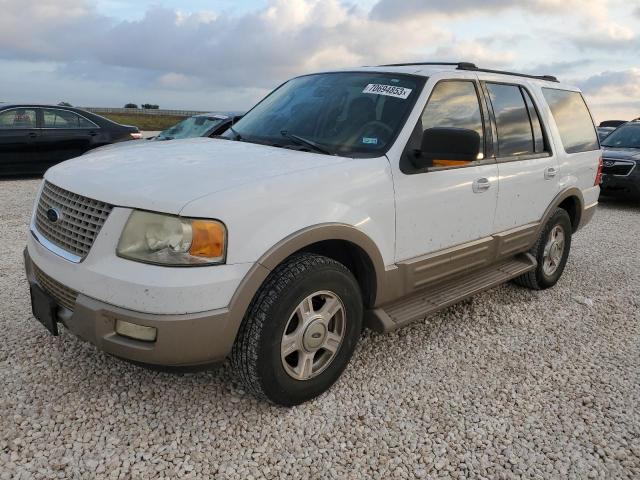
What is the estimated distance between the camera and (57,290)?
8.38 ft

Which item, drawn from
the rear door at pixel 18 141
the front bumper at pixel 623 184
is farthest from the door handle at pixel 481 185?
the rear door at pixel 18 141

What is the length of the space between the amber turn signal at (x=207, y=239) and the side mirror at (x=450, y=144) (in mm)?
1349

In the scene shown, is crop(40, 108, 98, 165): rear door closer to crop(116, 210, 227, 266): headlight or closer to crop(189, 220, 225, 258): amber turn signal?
crop(116, 210, 227, 266): headlight

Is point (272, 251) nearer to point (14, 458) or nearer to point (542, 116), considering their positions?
point (14, 458)

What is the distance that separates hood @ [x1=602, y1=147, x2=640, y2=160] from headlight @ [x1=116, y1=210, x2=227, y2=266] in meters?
10.4

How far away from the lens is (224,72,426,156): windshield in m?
3.13

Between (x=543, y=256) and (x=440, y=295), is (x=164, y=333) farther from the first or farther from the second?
(x=543, y=256)

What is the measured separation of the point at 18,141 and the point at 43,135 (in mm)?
453

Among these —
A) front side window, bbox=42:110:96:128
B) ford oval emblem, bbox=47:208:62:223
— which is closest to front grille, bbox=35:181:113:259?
ford oval emblem, bbox=47:208:62:223

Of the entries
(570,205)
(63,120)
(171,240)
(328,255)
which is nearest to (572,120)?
(570,205)

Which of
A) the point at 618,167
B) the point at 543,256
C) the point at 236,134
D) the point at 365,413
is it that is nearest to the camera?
the point at 365,413

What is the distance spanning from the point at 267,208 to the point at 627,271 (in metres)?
5.06

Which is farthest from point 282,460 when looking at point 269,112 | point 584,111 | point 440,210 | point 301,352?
point 584,111

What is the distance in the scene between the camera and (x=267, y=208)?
2.42 meters
